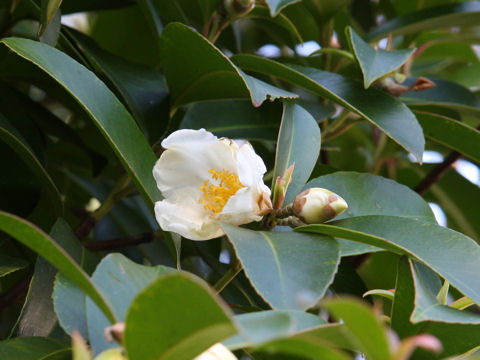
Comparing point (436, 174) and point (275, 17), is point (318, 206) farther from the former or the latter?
point (436, 174)

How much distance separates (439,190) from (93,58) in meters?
0.72

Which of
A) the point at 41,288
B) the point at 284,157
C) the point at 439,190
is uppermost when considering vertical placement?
the point at 284,157

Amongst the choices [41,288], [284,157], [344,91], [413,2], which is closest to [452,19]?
[413,2]

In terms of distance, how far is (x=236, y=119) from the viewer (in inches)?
39.9

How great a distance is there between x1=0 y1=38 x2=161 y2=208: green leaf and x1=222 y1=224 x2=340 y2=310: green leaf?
5.3 inches

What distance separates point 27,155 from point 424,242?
1.56 feet

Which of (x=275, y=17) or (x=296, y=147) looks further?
(x=275, y=17)

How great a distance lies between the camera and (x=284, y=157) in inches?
29.1

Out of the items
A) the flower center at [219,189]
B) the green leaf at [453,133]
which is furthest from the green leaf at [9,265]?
the green leaf at [453,133]

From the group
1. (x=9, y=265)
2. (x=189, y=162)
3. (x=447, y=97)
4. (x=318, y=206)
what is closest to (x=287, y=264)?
(x=318, y=206)

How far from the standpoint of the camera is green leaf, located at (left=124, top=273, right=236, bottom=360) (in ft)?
1.36

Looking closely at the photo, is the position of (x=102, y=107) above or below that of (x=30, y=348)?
above

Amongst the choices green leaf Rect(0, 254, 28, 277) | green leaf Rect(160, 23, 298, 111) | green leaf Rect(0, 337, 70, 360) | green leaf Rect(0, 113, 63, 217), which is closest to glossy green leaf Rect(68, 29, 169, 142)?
green leaf Rect(160, 23, 298, 111)

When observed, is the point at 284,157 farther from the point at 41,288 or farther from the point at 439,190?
the point at 439,190
